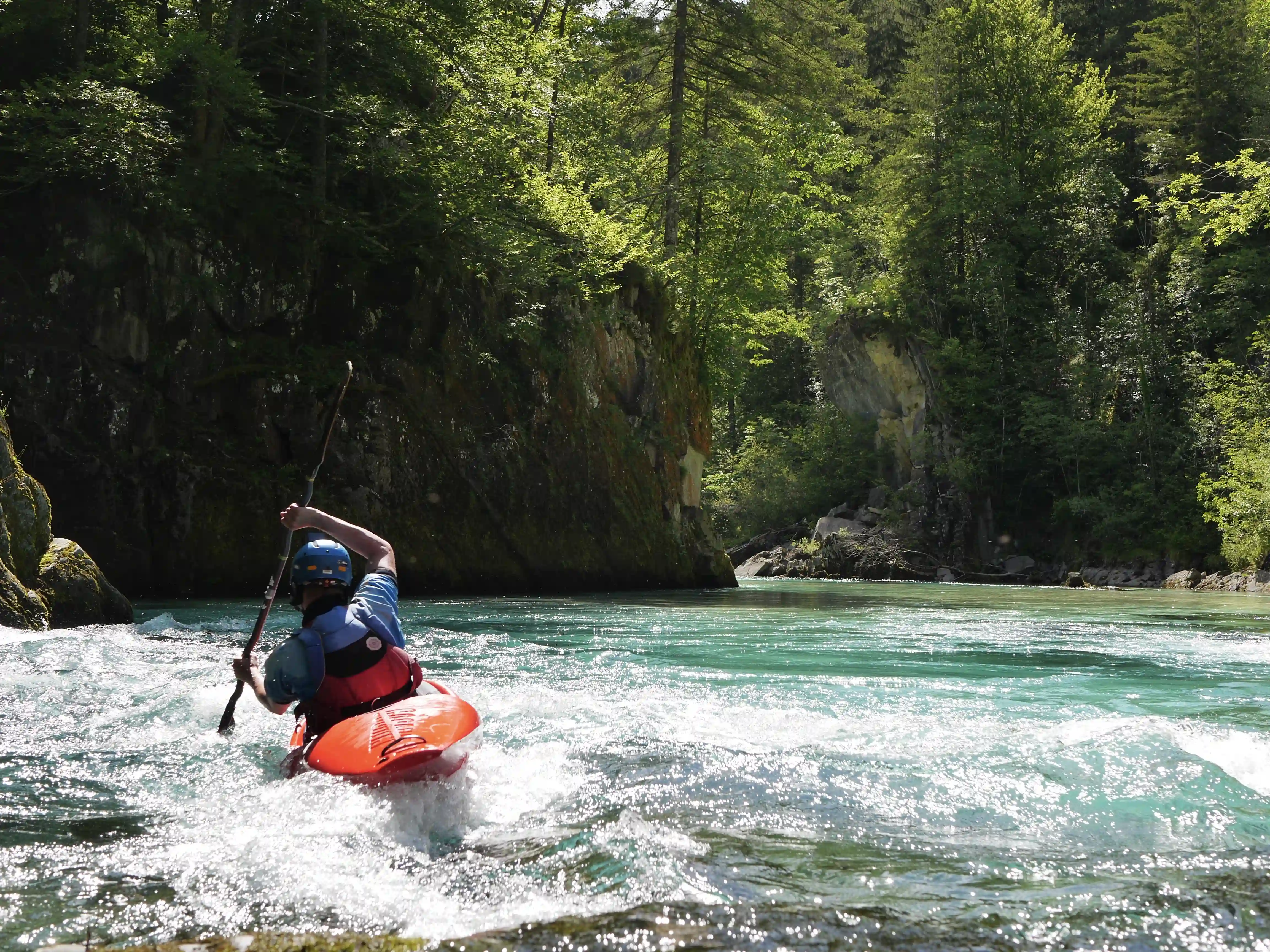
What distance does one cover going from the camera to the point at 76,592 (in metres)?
10.1

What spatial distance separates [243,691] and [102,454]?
845 centimetres

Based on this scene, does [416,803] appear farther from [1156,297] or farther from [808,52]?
[1156,297]

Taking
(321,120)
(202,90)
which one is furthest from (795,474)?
(202,90)

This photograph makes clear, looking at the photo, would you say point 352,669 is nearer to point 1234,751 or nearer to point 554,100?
point 1234,751

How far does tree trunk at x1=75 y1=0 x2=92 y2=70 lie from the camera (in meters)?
14.5

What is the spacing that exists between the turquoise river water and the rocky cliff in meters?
5.83

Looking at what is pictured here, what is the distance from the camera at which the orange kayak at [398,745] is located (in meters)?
4.21

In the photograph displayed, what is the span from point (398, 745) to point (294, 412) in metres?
11.8

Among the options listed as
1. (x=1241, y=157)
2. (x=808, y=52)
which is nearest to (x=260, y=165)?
(x=808, y=52)

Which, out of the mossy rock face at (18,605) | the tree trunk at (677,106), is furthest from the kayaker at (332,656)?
the tree trunk at (677,106)

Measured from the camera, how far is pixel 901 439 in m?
35.1

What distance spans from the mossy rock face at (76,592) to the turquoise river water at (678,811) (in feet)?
4.08

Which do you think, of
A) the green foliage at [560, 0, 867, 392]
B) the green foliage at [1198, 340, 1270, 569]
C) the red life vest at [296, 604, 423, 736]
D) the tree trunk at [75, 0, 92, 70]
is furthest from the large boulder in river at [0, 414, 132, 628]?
the green foliage at [1198, 340, 1270, 569]

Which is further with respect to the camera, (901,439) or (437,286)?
(901,439)
